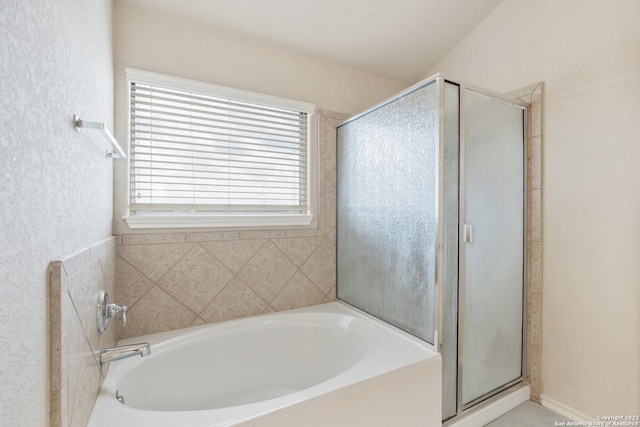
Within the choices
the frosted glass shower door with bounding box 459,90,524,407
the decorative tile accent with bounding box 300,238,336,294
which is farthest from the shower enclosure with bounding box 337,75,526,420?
the decorative tile accent with bounding box 300,238,336,294

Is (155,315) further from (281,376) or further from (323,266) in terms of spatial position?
(323,266)

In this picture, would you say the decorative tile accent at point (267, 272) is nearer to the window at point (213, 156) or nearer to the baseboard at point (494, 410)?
the window at point (213, 156)

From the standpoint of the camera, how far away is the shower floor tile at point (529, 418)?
173cm

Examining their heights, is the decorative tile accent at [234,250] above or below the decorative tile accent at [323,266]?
above

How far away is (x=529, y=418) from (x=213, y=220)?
230 centimetres

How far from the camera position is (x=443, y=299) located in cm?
153

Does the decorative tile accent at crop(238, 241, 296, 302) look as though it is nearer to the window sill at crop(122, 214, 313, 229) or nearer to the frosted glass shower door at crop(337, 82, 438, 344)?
the window sill at crop(122, 214, 313, 229)

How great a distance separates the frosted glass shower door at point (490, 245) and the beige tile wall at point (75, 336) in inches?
65.3

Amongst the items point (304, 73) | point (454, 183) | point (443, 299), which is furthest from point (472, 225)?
point (304, 73)

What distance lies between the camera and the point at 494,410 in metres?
1.76

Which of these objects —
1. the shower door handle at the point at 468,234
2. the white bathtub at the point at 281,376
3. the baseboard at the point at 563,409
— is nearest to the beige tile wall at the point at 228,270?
the white bathtub at the point at 281,376

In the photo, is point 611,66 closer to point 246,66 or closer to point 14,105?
point 246,66

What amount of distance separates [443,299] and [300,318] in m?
0.96

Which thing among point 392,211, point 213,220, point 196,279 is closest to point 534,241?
point 392,211
